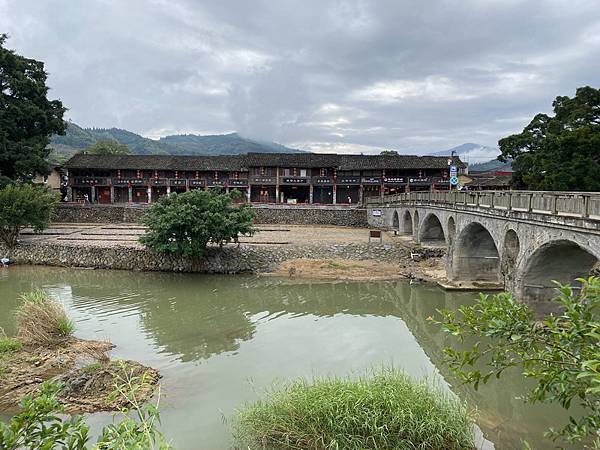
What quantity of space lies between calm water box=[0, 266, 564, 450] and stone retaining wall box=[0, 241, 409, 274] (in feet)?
4.27

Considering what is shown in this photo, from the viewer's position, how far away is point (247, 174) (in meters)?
58.5

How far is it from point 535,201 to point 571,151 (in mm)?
19040

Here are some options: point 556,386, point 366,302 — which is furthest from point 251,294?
point 556,386

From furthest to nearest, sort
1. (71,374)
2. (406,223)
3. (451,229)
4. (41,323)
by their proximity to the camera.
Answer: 1. (406,223)
2. (451,229)
3. (41,323)
4. (71,374)

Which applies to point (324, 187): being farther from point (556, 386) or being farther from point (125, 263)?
point (556, 386)

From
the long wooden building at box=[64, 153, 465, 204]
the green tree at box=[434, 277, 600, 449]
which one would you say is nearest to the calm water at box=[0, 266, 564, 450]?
the green tree at box=[434, 277, 600, 449]

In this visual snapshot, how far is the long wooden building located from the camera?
5738 cm

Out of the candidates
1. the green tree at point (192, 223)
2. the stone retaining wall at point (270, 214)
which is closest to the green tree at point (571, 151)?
the stone retaining wall at point (270, 214)

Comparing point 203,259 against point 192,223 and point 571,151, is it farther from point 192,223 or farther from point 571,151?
point 571,151

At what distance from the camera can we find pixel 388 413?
31.3 ft

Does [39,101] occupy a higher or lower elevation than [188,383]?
higher

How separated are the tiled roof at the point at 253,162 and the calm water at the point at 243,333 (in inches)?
1114

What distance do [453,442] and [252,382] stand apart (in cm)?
641

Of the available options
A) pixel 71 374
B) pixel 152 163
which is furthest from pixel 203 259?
pixel 152 163
